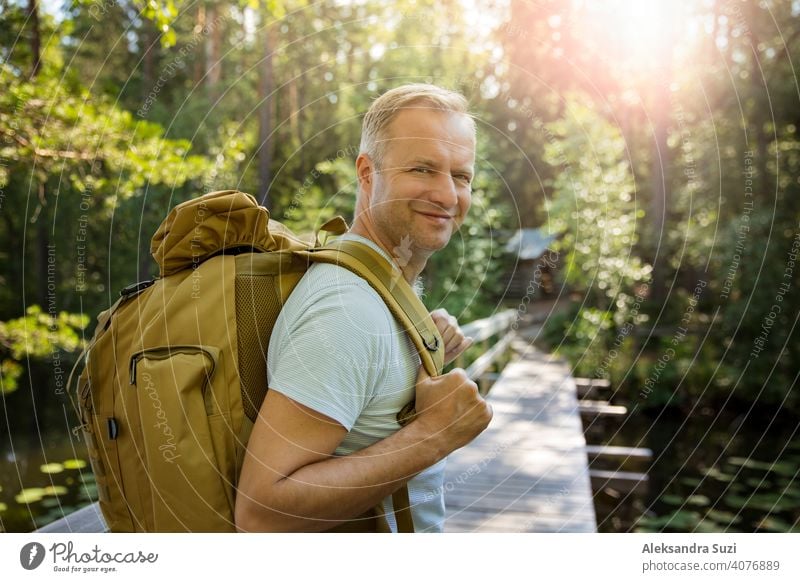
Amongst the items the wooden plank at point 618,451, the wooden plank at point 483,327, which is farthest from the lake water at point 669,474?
the wooden plank at point 483,327

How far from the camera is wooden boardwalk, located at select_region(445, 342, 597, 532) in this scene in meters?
3.47

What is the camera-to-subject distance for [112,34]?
14.8 meters

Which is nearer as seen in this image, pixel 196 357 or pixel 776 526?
pixel 196 357

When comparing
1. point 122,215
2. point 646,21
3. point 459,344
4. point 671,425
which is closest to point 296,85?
point 122,215

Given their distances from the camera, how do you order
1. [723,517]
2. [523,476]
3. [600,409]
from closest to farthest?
[523,476] < [600,409] < [723,517]

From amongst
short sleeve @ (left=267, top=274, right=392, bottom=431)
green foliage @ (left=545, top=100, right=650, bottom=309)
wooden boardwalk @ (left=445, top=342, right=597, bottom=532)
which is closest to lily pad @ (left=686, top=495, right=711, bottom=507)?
wooden boardwalk @ (left=445, top=342, right=597, bottom=532)

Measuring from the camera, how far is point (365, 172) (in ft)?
5.11

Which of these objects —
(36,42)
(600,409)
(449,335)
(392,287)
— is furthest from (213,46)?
(392,287)

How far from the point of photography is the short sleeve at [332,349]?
3.95ft

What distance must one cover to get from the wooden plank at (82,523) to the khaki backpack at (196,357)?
0.58 metres

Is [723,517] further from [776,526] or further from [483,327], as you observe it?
[483,327]

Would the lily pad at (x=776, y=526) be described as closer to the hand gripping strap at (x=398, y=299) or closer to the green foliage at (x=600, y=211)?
the green foliage at (x=600, y=211)

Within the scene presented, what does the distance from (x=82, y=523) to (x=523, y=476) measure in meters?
3.04

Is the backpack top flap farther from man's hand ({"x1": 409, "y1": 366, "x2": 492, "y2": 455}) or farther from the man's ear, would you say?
man's hand ({"x1": 409, "y1": 366, "x2": 492, "y2": 455})
